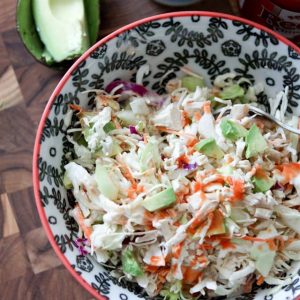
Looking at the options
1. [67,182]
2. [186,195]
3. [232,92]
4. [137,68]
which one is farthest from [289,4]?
[67,182]

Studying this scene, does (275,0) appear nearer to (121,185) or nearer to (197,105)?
(197,105)

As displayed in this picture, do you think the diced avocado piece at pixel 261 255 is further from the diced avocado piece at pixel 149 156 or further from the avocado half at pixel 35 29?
the avocado half at pixel 35 29

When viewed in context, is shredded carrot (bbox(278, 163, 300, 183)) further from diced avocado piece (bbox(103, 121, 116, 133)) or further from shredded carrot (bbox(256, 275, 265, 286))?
diced avocado piece (bbox(103, 121, 116, 133))

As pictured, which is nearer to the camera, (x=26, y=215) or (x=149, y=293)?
(x=149, y=293)

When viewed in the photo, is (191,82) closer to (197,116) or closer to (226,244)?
(197,116)

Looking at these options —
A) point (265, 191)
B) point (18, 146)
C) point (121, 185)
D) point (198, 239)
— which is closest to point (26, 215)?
point (18, 146)
